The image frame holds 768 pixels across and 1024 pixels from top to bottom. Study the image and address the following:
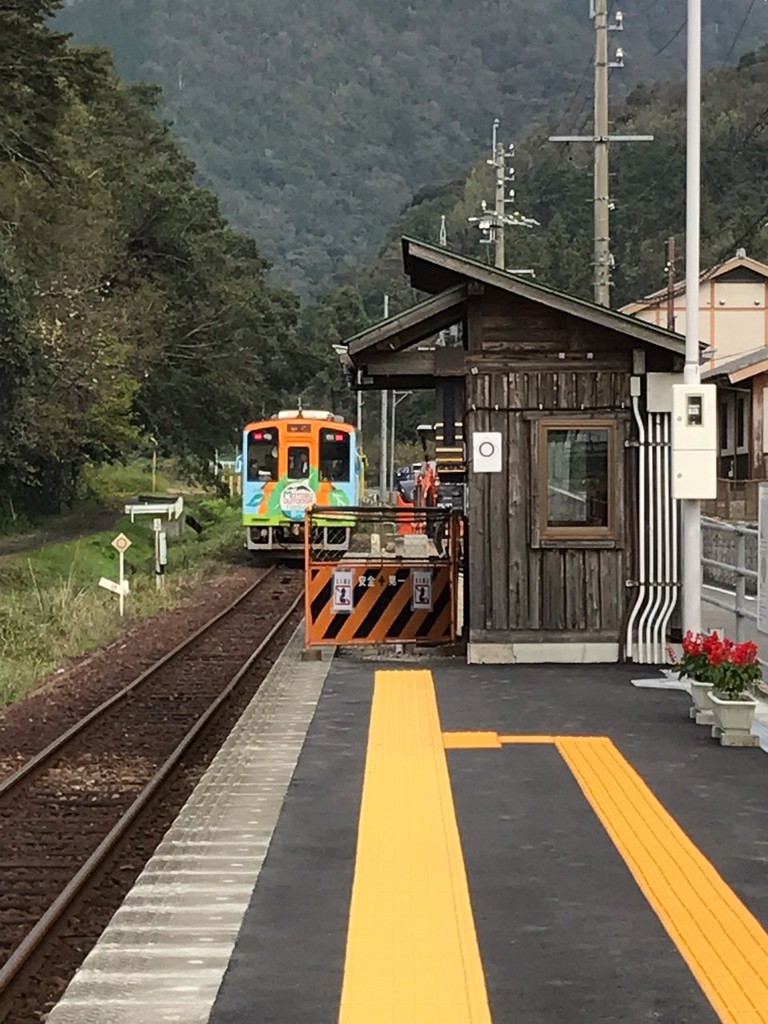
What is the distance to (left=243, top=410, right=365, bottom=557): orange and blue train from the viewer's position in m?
27.5

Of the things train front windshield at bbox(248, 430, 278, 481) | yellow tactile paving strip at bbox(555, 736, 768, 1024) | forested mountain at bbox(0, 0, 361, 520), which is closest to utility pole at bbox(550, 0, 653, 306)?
train front windshield at bbox(248, 430, 278, 481)

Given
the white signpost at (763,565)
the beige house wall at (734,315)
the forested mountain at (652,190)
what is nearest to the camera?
Result: the white signpost at (763,565)

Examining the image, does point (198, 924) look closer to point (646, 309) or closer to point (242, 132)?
point (646, 309)

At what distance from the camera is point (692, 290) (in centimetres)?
1116

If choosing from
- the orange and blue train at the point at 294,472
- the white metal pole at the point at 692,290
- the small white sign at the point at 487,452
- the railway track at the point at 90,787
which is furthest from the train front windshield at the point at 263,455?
the white metal pole at the point at 692,290

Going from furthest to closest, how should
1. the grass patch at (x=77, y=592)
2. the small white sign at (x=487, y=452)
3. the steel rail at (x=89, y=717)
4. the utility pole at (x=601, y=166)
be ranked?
the utility pole at (x=601, y=166)
the grass patch at (x=77, y=592)
the small white sign at (x=487, y=452)
the steel rail at (x=89, y=717)

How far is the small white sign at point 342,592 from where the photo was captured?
13.0 m

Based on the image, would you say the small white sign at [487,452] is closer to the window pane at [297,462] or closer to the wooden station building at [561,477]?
the wooden station building at [561,477]

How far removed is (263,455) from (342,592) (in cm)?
1489

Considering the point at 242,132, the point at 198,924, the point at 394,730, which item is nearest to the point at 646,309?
the point at 394,730

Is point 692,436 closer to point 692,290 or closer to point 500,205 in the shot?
point 692,290

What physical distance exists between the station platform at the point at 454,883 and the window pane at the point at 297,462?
1808 cm

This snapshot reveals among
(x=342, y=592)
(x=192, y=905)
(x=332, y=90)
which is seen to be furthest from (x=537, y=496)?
(x=332, y=90)

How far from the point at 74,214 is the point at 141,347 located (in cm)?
641
